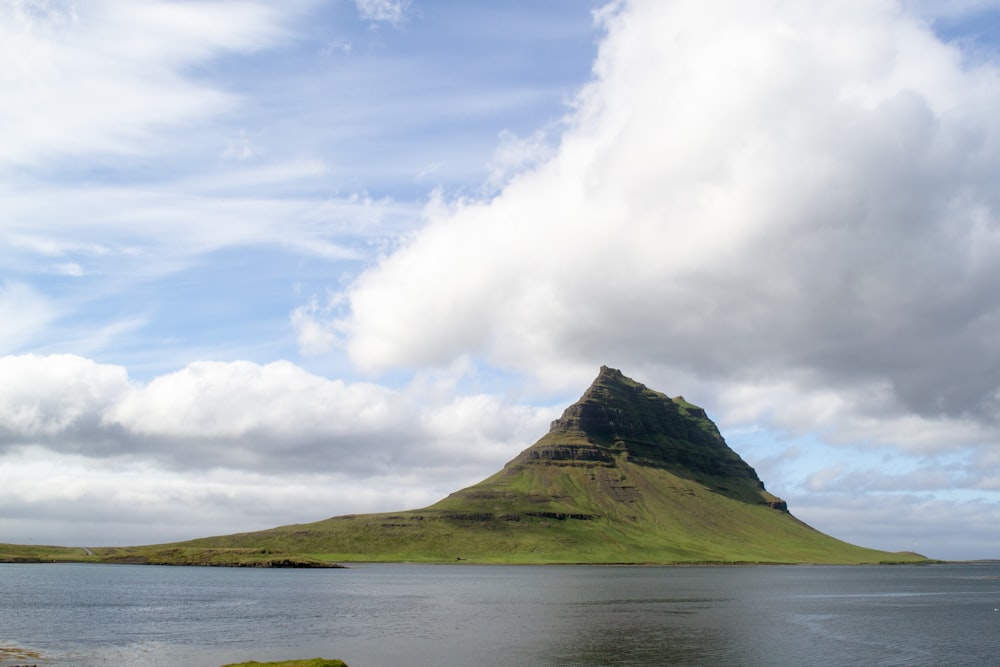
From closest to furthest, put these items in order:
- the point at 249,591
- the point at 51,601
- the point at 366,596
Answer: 1. the point at 51,601
2. the point at 366,596
3. the point at 249,591

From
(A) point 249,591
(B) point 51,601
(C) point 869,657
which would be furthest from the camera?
(A) point 249,591

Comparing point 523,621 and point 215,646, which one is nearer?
point 215,646

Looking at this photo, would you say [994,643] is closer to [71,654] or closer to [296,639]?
[296,639]

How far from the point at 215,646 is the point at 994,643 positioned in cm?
9948

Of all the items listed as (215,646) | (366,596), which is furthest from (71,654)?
(366,596)

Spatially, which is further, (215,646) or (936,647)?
(936,647)

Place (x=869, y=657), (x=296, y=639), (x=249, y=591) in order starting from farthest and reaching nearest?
1. (x=249, y=591)
2. (x=296, y=639)
3. (x=869, y=657)

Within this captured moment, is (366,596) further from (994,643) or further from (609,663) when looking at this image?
(994,643)

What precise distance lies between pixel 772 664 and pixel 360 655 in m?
43.5

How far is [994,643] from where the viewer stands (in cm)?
10569

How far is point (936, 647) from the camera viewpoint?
326ft

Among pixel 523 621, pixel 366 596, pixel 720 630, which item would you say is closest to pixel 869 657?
pixel 720 630

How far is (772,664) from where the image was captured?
83438mm

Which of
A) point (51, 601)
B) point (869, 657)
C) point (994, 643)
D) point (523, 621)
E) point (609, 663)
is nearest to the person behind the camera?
point (609, 663)
